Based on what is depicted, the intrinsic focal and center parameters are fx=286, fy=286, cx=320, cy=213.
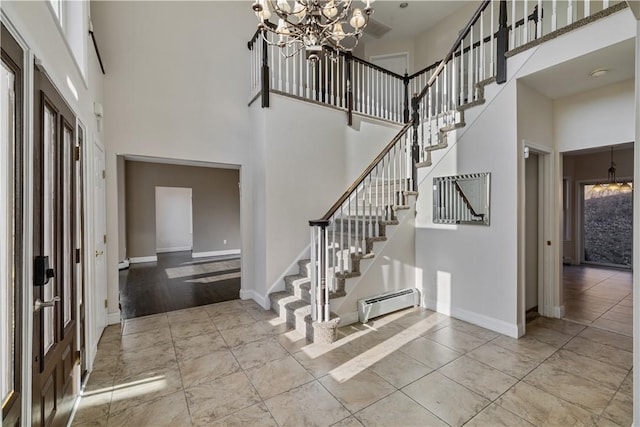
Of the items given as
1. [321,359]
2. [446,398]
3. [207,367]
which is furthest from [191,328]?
[446,398]

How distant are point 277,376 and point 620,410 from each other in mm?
2517

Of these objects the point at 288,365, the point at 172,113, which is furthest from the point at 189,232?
the point at 288,365

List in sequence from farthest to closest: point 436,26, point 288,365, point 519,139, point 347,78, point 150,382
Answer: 1. point 436,26
2. point 347,78
3. point 519,139
4. point 288,365
5. point 150,382

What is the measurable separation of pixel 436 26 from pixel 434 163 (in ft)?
14.4

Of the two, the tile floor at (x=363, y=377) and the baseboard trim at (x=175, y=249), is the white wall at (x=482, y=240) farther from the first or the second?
the baseboard trim at (x=175, y=249)

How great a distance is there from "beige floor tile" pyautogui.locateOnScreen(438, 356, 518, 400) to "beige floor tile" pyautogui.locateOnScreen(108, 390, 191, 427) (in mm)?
2105

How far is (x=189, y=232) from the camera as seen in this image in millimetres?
10375

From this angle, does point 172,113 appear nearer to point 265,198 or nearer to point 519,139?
point 265,198

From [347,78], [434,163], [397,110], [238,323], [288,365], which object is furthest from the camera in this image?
[397,110]

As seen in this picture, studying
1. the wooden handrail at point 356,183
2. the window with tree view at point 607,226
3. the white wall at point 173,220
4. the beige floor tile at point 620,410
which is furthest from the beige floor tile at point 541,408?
the white wall at point 173,220

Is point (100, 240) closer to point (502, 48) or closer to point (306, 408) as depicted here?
point (306, 408)

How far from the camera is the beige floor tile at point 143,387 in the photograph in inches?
85.5

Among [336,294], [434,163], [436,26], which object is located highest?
[436,26]

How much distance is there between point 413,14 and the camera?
20.1 feet
